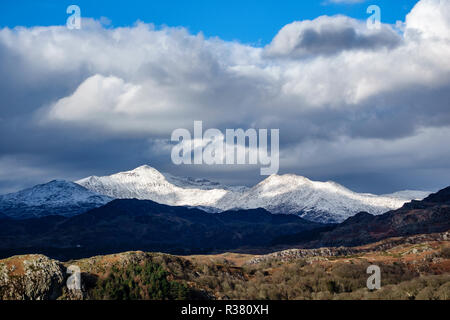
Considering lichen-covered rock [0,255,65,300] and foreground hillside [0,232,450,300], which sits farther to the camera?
foreground hillside [0,232,450,300]

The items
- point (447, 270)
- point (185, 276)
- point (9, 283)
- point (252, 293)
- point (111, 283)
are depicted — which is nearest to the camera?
point (9, 283)

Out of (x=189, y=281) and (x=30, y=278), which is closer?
(x=30, y=278)

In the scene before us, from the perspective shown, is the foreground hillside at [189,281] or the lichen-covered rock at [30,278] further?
the foreground hillside at [189,281]

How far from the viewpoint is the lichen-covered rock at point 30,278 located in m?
131

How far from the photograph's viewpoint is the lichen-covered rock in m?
131

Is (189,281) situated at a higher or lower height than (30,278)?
lower

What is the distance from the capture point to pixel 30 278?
13450cm
